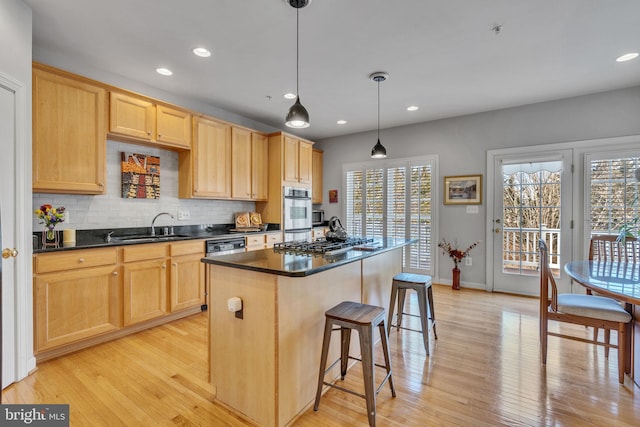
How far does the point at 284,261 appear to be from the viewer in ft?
6.53

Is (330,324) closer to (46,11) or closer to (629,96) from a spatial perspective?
(46,11)

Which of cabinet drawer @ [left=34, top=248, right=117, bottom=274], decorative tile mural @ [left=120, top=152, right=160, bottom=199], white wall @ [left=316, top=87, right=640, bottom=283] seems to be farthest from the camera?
white wall @ [left=316, top=87, right=640, bottom=283]

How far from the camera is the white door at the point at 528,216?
4203 mm

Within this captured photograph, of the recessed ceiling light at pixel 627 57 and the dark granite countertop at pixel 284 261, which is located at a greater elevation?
the recessed ceiling light at pixel 627 57

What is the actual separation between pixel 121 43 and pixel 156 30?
0.45 metres

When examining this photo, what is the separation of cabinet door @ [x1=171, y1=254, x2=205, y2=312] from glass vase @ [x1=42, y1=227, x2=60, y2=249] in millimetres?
999

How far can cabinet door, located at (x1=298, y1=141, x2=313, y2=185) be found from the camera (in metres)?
5.30

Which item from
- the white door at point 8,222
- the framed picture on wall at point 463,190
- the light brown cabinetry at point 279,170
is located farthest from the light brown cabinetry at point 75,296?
the framed picture on wall at point 463,190

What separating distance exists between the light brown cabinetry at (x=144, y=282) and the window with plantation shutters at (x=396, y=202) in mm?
3544

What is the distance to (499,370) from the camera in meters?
2.46

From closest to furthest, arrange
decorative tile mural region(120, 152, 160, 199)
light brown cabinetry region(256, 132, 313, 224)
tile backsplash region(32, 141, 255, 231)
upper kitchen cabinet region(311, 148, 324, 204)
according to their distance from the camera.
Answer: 1. tile backsplash region(32, 141, 255, 231)
2. decorative tile mural region(120, 152, 160, 199)
3. light brown cabinetry region(256, 132, 313, 224)
4. upper kitchen cabinet region(311, 148, 324, 204)

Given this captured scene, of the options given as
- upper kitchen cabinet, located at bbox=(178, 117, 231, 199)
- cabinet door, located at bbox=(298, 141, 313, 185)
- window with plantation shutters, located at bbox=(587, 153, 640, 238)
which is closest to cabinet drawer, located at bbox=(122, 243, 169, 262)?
upper kitchen cabinet, located at bbox=(178, 117, 231, 199)

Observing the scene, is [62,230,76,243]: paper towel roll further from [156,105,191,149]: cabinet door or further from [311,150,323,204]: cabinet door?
[311,150,323,204]: cabinet door

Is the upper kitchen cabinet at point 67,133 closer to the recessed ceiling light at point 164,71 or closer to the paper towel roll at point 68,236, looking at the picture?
the paper towel roll at point 68,236
